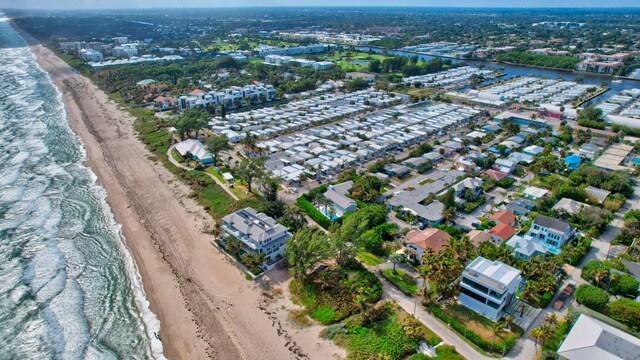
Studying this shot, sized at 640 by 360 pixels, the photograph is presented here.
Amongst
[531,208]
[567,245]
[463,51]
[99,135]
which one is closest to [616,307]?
[567,245]

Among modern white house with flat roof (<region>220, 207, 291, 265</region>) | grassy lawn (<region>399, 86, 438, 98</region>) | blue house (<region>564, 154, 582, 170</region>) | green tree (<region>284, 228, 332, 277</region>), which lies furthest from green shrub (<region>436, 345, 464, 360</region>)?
grassy lawn (<region>399, 86, 438, 98</region>)

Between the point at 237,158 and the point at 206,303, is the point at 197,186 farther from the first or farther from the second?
the point at 206,303

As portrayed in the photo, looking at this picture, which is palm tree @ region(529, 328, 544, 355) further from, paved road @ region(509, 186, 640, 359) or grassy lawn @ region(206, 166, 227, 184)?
grassy lawn @ region(206, 166, 227, 184)

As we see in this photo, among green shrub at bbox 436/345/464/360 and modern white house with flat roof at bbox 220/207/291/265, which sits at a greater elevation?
modern white house with flat roof at bbox 220/207/291/265

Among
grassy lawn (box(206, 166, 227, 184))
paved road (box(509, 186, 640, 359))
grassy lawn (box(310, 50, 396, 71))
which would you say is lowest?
paved road (box(509, 186, 640, 359))

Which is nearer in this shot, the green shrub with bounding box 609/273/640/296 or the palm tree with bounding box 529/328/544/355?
the palm tree with bounding box 529/328/544/355

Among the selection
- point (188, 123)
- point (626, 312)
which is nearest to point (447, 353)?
point (626, 312)

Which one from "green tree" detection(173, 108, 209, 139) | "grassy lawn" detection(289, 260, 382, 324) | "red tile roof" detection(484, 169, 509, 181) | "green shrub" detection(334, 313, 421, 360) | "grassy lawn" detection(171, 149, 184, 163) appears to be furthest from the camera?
"green tree" detection(173, 108, 209, 139)

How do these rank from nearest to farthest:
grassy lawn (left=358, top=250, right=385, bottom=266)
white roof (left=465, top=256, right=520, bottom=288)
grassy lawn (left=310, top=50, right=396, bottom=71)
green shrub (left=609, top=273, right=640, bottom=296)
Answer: white roof (left=465, top=256, right=520, bottom=288)
green shrub (left=609, top=273, right=640, bottom=296)
grassy lawn (left=358, top=250, right=385, bottom=266)
grassy lawn (left=310, top=50, right=396, bottom=71)
